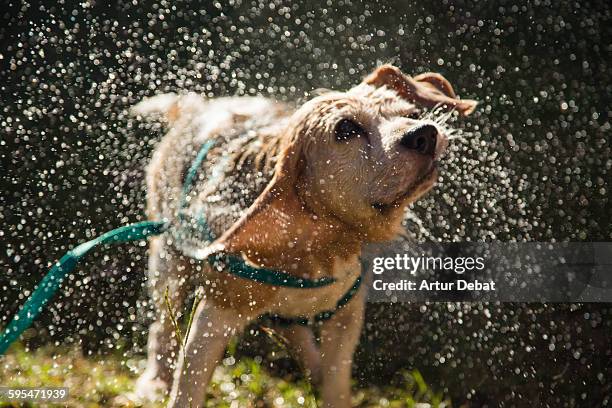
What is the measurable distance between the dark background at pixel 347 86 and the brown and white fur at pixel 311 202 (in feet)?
2.56

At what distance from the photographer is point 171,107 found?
2688 millimetres

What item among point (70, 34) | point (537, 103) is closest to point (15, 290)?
point (70, 34)

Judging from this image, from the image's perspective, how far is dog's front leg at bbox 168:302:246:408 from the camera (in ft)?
6.10

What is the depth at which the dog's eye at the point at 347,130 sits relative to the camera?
5.95 feet

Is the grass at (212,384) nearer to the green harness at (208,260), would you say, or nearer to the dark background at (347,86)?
the dark background at (347,86)

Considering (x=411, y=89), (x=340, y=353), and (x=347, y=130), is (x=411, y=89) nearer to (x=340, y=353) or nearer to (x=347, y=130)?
(x=347, y=130)

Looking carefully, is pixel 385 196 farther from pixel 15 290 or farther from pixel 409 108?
pixel 15 290

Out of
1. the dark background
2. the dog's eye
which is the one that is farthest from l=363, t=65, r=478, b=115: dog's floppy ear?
the dark background

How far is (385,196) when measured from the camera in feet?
5.82

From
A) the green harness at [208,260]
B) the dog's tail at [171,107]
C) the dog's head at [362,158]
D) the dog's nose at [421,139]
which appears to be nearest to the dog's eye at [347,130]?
the dog's head at [362,158]

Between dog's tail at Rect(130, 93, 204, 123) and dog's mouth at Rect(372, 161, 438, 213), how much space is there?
3.33 feet

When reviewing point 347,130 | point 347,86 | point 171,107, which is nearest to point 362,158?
point 347,130

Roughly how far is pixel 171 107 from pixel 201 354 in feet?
3.80

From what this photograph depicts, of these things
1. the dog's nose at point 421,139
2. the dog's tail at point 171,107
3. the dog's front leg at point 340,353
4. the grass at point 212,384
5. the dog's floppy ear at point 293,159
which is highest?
the dog's nose at point 421,139
